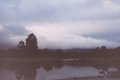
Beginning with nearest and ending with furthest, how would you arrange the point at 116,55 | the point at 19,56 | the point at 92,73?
the point at 19,56 → the point at 116,55 → the point at 92,73

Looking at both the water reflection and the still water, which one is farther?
the still water

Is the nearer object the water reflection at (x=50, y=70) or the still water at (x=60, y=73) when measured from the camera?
the water reflection at (x=50, y=70)

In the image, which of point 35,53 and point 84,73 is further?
point 84,73

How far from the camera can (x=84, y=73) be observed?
56.2 feet

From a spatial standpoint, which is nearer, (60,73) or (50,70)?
(50,70)

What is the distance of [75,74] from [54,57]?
7.18 feet

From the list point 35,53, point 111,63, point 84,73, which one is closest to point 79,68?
point 84,73

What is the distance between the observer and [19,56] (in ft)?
48.7

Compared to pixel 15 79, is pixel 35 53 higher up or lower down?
higher up

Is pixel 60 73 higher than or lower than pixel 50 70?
lower

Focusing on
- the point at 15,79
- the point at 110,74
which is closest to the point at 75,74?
the point at 110,74

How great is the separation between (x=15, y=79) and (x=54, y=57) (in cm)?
192

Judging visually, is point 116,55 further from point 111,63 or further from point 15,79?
point 15,79

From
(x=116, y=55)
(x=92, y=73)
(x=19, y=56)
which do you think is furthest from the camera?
(x=92, y=73)
